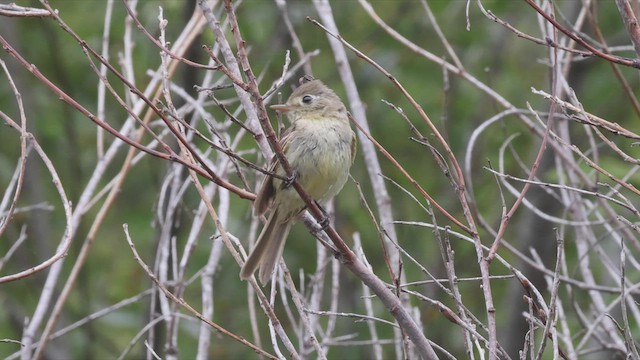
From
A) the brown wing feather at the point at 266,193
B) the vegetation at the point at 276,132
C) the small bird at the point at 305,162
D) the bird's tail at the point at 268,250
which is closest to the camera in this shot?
the brown wing feather at the point at 266,193

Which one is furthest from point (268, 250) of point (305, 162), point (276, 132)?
point (276, 132)

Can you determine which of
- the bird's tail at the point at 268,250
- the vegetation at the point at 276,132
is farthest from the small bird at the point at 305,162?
the vegetation at the point at 276,132

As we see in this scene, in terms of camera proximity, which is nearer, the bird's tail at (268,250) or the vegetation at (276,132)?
the bird's tail at (268,250)

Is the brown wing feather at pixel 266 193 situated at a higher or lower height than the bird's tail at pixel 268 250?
higher

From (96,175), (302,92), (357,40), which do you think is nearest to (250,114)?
(302,92)

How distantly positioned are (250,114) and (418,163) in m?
4.52

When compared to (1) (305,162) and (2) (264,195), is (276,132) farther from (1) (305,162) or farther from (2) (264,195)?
(2) (264,195)

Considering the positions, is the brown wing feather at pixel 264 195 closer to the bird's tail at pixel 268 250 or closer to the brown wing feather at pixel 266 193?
the brown wing feather at pixel 266 193

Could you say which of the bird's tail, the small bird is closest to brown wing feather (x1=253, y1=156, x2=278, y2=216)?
the small bird

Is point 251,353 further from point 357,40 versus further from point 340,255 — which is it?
point 340,255

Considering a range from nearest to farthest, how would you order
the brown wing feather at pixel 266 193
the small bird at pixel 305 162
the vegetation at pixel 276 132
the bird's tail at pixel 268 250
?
the brown wing feather at pixel 266 193, the bird's tail at pixel 268 250, the small bird at pixel 305 162, the vegetation at pixel 276 132

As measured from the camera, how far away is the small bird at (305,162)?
13.6 feet

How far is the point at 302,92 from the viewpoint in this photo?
4.73m

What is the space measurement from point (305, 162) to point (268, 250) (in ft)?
1.49
